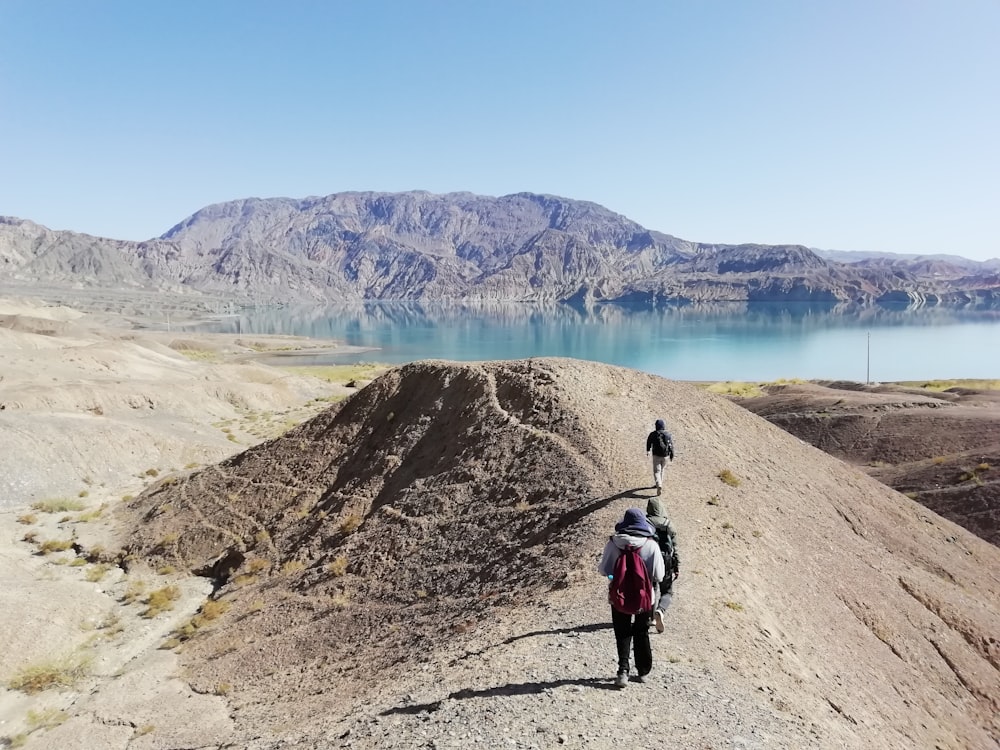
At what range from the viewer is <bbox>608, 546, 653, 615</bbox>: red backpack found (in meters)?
7.20

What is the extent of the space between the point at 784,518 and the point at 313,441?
16096 millimetres

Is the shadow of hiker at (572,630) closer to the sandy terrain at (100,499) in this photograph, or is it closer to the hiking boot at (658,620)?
the hiking boot at (658,620)

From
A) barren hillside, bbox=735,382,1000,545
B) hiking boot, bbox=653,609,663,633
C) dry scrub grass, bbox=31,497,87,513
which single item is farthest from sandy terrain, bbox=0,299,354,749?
barren hillside, bbox=735,382,1000,545

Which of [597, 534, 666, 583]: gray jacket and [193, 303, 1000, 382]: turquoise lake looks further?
[193, 303, 1000, 382]: turquoise lake

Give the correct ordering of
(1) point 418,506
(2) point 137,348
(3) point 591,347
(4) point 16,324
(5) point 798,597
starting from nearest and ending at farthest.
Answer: (5) point 798,597, (1) point 418,506, (2) point 137,348, (4) point 16,324, (3) point 591,347

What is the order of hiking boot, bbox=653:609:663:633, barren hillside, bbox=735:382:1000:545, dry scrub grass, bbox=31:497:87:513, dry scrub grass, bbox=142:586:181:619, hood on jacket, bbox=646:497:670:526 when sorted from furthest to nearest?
1. barren hillside, bbox=735:382:1000:545
2. dry scrub grass, bbox=31:497:87:513
3. dry scrub grass, bbox=142:586:181:619
4. hiking boot, bbox=653:609:663:633
5. hood on jacket, bbox=646:497:670:526

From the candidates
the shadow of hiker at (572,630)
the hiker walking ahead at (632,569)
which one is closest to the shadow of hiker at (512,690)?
the hiker walking ahead at (632,569)

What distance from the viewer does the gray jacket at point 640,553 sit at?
727 cm

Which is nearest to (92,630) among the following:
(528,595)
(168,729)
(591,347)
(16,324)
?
(168,729)

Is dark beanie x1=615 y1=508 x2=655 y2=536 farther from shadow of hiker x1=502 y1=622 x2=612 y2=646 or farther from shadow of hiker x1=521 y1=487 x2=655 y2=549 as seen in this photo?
shadow of hiker x1=521 y1=487 x2=655 y2=549

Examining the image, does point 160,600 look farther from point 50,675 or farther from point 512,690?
point 512,690

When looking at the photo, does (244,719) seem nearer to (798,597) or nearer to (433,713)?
(433,713)

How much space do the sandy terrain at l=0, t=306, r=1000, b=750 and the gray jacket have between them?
1685 millimetres

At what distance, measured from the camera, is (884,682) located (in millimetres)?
10953
